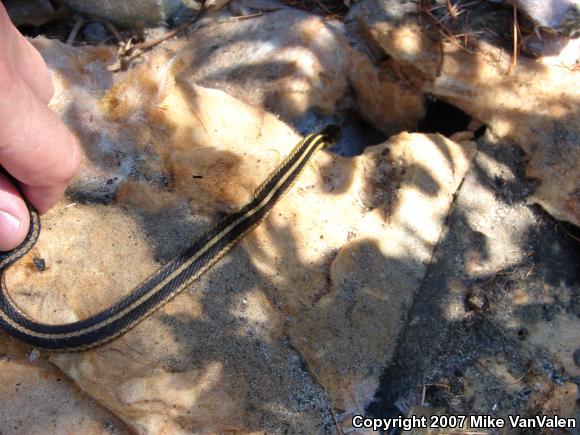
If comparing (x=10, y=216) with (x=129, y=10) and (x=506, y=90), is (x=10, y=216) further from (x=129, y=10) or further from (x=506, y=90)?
(x=506, y=90)

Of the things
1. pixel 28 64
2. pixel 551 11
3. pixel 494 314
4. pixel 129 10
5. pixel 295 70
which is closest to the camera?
pixel 28 64

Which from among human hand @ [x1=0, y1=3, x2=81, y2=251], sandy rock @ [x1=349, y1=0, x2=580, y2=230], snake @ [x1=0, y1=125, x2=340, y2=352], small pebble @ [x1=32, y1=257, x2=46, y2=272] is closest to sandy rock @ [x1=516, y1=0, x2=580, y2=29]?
sandy rock @ [x1=349, y1=0, x2=580, y2=230]

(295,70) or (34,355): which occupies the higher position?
(295,70)

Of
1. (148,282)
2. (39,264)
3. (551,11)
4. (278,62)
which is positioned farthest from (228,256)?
(551,11)

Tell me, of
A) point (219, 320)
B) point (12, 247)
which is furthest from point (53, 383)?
point (219, 320)

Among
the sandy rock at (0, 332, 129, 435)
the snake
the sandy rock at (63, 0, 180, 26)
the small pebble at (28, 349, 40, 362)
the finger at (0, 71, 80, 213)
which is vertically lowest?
the sandy rock at (0, 332, 129, 435)

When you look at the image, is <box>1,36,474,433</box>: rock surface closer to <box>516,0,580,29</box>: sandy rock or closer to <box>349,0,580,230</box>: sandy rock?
<box>349,0,580,230</box>: sandy rock
